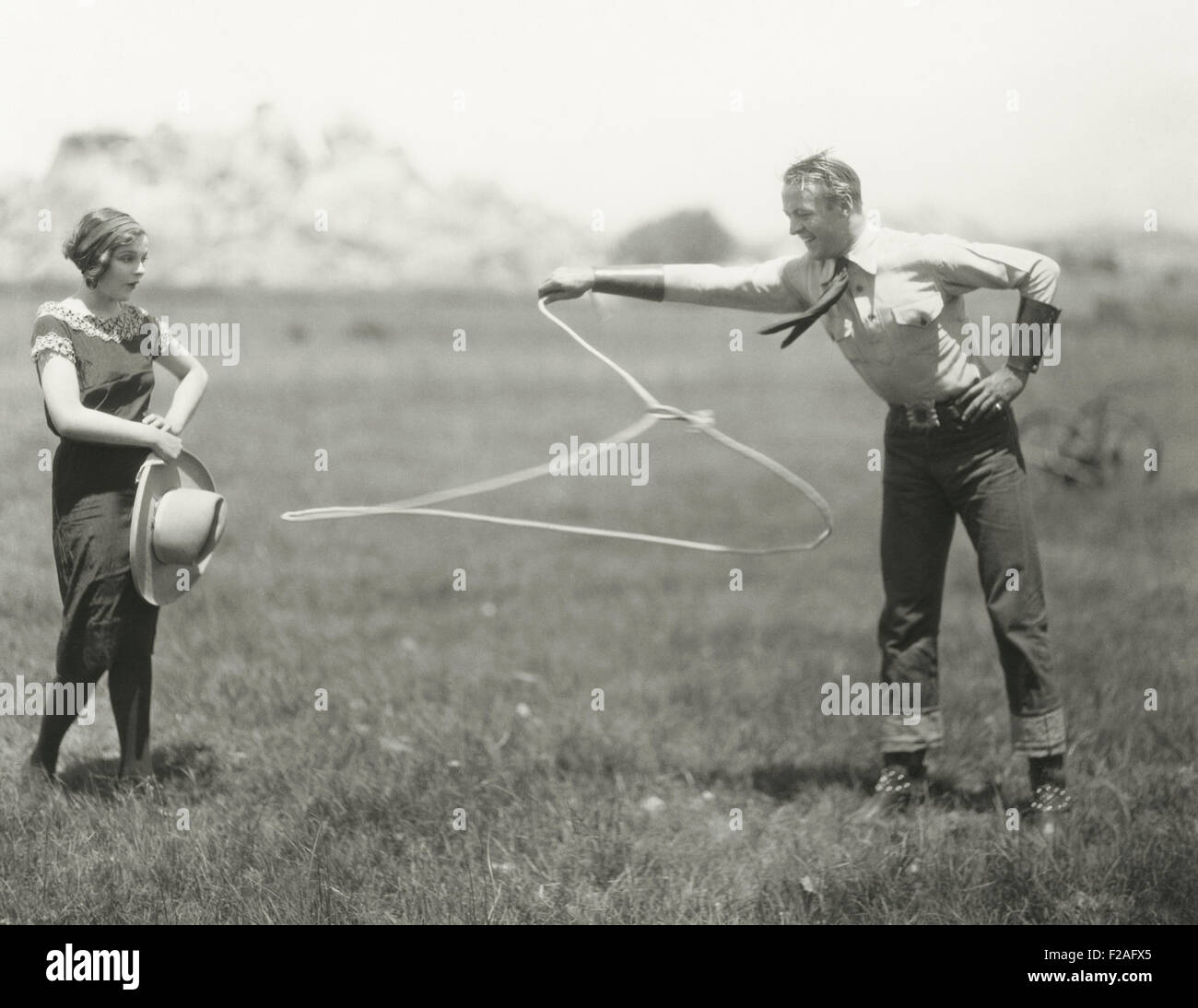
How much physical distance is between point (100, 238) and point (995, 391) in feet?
9.55

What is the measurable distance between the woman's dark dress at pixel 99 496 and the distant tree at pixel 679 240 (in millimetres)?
6206

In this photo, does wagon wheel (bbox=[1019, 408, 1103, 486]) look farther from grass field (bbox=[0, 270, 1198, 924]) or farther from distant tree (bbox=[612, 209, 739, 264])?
distant tree (bbox=[612, 209, 739, 264])

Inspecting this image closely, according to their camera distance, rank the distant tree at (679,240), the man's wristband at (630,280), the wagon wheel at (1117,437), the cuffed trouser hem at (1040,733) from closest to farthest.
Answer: the man's wristband at (630,280)
the cuffed trouser hem at (1040,733)
the distant tree at (679,240)
the wagon wheel at (1117,437)

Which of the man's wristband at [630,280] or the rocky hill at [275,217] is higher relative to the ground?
the rocky hill at [275,217]

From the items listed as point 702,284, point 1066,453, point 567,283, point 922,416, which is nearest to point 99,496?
point 567,283

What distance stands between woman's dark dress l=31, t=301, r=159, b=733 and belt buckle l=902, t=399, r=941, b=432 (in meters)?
2.56

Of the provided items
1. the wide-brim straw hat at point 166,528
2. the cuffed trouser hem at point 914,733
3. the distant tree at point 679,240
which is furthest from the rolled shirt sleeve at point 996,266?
the distant tree at point 679,240

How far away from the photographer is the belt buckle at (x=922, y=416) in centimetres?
444

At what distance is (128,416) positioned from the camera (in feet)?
13.5

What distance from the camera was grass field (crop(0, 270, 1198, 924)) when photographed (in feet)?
13.3

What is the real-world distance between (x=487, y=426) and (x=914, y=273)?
10083mm

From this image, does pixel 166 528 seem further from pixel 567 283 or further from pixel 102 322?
pixel 567 283

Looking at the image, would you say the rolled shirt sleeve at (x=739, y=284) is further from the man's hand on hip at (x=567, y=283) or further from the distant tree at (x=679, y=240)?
the distant tree at (x=679, y=240)
